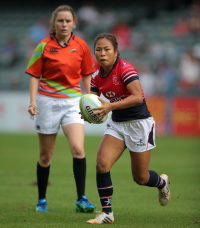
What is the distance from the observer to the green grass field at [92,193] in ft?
17.4

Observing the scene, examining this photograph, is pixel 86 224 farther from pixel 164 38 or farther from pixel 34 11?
pixel 34 11

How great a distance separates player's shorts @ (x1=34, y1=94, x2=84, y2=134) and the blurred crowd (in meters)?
11.5

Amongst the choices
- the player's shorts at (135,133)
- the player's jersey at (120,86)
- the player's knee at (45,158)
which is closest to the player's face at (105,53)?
the player's jersey at (120,86)

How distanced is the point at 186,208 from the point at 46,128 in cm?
208

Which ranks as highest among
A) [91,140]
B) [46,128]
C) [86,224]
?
[46,128]

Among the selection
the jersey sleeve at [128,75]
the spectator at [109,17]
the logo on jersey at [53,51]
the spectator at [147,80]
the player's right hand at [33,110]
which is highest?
the spectator at [109,17]

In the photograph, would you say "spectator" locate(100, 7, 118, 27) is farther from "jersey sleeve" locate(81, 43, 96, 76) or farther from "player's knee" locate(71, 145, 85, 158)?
"player's knee" locate(71, 145, 85, 158)

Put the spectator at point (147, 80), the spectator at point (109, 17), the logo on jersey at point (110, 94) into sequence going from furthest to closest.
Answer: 1. the spectator at point (109, 17)
2. the spectator at point (147, 80)
3. the logo on jersey at point (110, 94)

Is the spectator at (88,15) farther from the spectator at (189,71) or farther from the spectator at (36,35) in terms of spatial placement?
the spectator at (189,71)

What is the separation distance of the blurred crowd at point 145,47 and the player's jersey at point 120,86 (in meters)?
12.1

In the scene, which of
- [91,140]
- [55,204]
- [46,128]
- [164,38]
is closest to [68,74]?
[46,128]

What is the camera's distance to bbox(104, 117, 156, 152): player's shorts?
210 inches

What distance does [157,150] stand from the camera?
13.7m

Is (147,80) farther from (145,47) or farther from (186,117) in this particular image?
(145,47)
